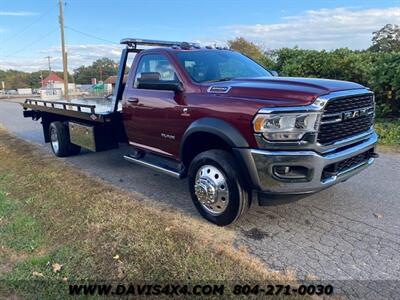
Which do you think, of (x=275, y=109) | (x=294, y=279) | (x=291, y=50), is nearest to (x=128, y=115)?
(x=275, y=109)

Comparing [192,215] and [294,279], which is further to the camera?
[192,215]

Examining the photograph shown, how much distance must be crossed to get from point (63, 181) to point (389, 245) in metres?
4.83

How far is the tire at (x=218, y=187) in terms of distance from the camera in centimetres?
369

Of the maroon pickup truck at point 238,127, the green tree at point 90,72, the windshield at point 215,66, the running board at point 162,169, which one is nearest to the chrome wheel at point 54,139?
the maroon pickup truck at point 238,127

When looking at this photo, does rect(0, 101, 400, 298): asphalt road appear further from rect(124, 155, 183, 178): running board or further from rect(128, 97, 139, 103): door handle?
rect(128, 97, 139, 103): door handle

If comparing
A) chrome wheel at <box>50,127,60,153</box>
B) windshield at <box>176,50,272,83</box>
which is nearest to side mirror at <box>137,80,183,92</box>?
windshield at <box>176,50,272,83</box>

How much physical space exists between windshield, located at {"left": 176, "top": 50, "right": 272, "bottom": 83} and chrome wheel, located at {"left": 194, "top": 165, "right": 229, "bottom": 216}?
1.19 m

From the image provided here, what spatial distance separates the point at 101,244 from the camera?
3.63 m

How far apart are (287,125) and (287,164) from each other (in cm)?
37

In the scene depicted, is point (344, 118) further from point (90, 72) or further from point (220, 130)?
point (90, 72)

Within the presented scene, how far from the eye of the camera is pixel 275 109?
3.31 meters

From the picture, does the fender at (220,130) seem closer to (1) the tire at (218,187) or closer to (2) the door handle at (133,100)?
(1) the tire at (218,187)

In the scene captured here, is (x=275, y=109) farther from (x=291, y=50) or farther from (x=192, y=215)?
(x=291, y=50)

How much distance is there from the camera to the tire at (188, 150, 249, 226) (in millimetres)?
3688
